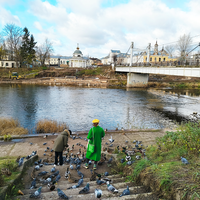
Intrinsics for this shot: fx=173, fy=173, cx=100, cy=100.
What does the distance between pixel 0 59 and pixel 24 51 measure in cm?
1335

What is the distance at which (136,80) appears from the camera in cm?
4875

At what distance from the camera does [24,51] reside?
69.8 m

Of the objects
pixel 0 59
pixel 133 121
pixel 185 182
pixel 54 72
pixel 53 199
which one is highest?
pixel 0 59

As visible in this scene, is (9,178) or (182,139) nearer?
(9,178)

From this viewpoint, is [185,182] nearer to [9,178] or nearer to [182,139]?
[182,139]

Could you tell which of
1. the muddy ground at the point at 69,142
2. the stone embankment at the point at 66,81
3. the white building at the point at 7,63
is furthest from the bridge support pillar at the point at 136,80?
the white building at the point at 7,63

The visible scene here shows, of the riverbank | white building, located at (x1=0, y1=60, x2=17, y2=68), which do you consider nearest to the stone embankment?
white building, located at (x1=0, y1=60, x2=17, y2=68)

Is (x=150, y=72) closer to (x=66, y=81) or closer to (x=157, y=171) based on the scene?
(x=66, y=81)

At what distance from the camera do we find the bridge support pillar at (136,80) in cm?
4856

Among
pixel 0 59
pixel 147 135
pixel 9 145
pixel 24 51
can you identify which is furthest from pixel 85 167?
pixel 0 59

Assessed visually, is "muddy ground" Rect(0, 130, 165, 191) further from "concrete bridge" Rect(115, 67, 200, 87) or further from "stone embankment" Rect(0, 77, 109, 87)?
"stone embankment" Rect(0, 77, 109, 87)

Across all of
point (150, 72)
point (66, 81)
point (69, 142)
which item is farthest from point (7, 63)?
point (69, 142)

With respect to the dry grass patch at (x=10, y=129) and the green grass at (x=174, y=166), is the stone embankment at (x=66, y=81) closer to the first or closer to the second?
the dry grass patch at (x=10, y=129)

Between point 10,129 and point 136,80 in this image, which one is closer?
point 10,129
